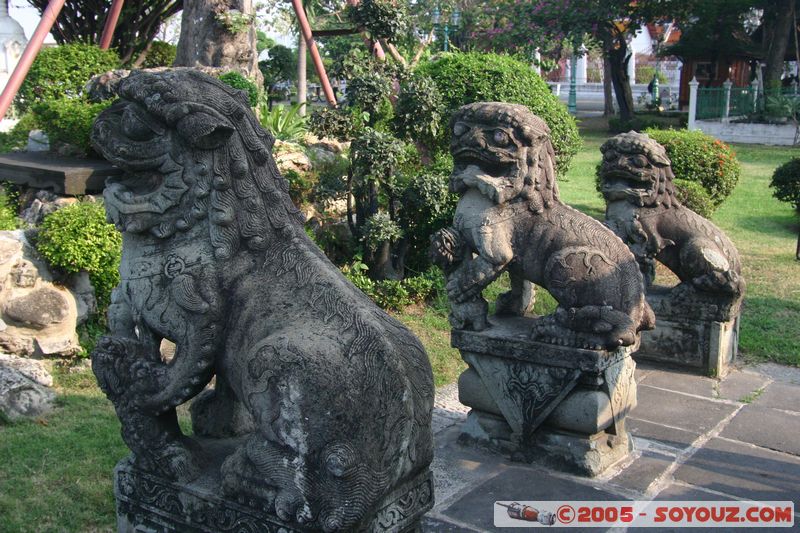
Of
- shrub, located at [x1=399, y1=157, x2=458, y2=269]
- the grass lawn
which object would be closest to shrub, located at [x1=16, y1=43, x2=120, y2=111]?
shrub, located at [x1=399, y1=157, x2=458, y2=269]

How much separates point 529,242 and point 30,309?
Result: 3.51 meters

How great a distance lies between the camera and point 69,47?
30.5 ft

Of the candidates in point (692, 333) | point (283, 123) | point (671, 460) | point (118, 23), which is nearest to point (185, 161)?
point (671, 460)

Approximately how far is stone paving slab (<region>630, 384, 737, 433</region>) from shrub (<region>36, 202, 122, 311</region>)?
384 centimetres

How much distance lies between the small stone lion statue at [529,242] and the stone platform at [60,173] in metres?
3.35

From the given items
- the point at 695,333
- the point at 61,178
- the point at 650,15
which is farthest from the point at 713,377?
the point at 650,15

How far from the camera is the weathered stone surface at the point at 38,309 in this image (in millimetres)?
5785

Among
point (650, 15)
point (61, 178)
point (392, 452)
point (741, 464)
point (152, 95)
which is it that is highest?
point (650, 15)

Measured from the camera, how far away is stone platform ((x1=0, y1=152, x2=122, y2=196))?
276 inches

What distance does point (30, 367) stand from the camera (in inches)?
211

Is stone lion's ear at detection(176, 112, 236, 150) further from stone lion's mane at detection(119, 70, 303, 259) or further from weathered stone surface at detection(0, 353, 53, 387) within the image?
weathered stone surface at detection(0, 353, 53, 387)

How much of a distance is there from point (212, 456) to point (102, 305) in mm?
3547

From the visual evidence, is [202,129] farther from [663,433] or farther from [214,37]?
[214,37]

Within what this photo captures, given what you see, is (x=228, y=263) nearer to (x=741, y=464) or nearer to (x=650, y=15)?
(x=741, y=464)
